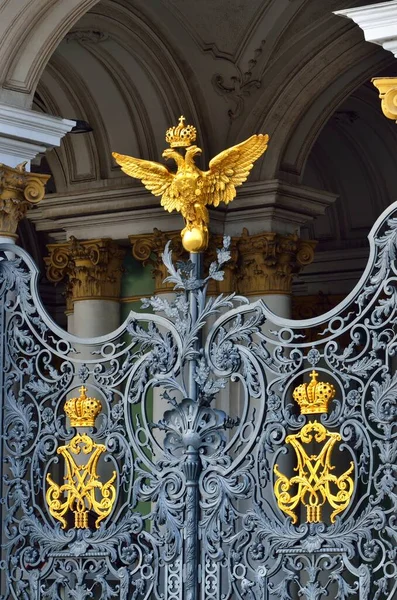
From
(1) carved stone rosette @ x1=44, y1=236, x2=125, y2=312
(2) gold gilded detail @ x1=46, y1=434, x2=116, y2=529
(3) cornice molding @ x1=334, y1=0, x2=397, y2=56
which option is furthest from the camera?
(1) carved stone rosette @ x1=44, y1=236, x2=125, y2=312

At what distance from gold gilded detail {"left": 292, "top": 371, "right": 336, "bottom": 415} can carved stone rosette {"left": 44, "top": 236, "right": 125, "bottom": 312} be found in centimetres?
605

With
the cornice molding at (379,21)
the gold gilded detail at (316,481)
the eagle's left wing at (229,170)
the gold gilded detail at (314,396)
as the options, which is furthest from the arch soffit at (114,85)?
the gold gilded detail at (316,481)

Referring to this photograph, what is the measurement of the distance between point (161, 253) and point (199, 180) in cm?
509

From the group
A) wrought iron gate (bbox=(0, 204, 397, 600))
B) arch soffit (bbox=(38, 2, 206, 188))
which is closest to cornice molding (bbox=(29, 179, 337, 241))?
arch soffit (bbox=(38, 2, 206, 188))

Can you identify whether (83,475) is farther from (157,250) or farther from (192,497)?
(157,250)

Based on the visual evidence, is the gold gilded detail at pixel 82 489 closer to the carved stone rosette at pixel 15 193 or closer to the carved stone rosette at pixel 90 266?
the carved stone rosette at pixel 15 193

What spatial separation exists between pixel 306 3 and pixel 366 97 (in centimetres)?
242

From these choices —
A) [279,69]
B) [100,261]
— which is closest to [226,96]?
[279,69]

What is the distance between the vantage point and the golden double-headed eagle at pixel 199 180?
8.47m

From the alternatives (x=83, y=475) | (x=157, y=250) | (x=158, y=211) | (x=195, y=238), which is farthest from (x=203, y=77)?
(x=83, y=475)

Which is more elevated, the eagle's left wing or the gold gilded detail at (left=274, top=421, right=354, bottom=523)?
the eagle's left wing

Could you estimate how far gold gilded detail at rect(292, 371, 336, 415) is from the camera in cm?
809

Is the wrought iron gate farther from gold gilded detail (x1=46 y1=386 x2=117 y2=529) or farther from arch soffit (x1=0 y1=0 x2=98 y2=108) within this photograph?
arch soffit (x1=0 y1=0 x2=98 y2=108)

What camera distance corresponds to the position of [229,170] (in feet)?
28.4
